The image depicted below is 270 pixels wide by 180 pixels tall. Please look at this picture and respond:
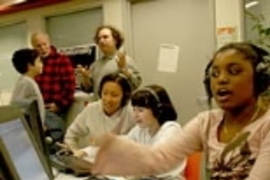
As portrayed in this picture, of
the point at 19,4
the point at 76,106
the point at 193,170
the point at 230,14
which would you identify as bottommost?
the point at 76,106

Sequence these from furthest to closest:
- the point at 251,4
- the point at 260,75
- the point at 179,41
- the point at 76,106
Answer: the point at 76,106, the point at 179,41, the point at 251,4, the point at 260,75

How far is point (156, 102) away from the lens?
242 centimetres

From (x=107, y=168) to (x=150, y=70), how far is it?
3.75m

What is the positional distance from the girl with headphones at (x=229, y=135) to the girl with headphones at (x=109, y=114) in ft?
4.42

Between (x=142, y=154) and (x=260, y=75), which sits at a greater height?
(x=260, y=75)

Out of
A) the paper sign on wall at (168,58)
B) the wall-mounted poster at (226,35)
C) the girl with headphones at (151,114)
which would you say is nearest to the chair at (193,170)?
the girl with headphones at (151,114)

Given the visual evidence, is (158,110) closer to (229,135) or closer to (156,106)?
(156,106)

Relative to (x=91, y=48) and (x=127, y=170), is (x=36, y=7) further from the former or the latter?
(x=127, y=170)

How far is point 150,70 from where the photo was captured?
5.11 metres

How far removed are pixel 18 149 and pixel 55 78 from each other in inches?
144

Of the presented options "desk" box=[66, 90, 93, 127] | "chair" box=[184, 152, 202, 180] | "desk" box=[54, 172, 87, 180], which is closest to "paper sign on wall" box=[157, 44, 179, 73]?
"desk" box=[66, 90, 93, 127]

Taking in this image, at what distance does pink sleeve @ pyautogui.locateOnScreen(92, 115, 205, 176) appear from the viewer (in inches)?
54.7

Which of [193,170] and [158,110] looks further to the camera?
[158,110]

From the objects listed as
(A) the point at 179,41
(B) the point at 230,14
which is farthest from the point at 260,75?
(A) the point at 179,41
